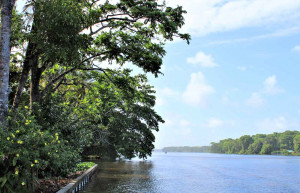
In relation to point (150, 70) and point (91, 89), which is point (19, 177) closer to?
point (150, 70)

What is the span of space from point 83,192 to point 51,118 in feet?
12.8

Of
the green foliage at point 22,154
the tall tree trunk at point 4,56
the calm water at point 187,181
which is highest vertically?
the tall tree trunk at point 4,56

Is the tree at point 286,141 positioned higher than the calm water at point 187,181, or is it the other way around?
the tree at point 286,141

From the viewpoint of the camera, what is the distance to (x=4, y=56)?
30.9 feet

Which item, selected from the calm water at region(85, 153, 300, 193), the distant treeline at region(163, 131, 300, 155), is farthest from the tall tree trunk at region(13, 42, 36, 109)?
the distant treeline at region(163, 131, 300, 155)

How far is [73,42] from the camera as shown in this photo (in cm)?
1112

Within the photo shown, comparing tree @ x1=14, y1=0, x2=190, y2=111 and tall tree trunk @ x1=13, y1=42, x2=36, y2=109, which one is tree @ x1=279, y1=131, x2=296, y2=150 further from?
tall tree trunk @ x1=13, y1=42, x2=36, y2=109

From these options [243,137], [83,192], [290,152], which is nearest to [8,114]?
[83,192]

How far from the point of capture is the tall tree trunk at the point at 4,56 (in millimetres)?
9055

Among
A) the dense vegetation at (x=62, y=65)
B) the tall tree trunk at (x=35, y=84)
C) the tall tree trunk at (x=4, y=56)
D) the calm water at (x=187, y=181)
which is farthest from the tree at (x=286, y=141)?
the tall tree trunk at (x=4, y=56)

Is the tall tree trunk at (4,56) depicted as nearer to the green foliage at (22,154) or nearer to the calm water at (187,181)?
the green foliage at (22,154)

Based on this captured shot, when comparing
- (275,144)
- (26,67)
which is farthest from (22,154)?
(275,144)

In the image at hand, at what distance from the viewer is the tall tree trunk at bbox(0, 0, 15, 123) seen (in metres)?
9.05

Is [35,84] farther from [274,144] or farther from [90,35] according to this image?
[274,144]
